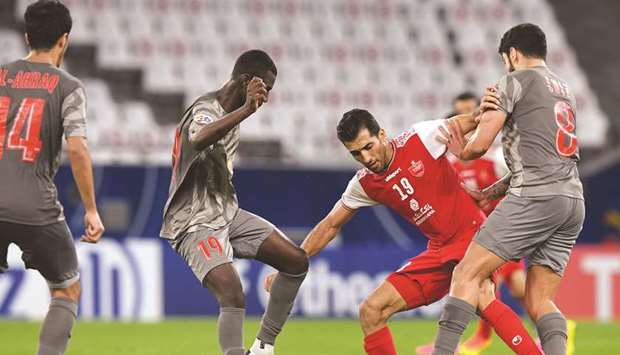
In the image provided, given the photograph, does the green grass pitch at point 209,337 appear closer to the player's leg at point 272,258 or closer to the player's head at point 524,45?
the player's leg at point 272,258

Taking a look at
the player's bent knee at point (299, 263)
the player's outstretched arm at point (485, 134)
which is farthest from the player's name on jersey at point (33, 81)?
the player's outstretched arm at point (485, 134)

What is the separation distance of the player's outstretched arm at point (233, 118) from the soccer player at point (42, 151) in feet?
2.27

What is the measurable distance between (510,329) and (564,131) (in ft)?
3.69

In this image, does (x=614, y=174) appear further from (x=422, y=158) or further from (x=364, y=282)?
(x=422, y=158)

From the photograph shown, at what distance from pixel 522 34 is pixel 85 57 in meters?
12.2

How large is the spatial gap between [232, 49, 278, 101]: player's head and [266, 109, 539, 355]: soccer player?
1.66 feet

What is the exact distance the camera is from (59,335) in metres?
5.78

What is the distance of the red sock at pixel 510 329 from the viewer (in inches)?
248

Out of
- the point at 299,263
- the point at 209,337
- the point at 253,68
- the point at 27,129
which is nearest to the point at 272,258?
the point at 299,263

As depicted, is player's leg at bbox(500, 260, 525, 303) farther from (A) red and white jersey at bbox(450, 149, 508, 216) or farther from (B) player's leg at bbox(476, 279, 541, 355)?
(B) player's leg at bbox(476, 279, 541, 355)

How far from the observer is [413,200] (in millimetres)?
6742

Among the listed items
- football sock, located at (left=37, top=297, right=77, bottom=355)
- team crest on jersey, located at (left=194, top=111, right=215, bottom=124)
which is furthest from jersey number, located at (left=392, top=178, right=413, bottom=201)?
football sock, located at (left=37, top=297, right=77, bottom=355)

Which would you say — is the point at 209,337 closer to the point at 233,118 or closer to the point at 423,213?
the point at 423,213

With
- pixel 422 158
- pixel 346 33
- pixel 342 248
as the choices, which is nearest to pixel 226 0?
pixel 346 33
